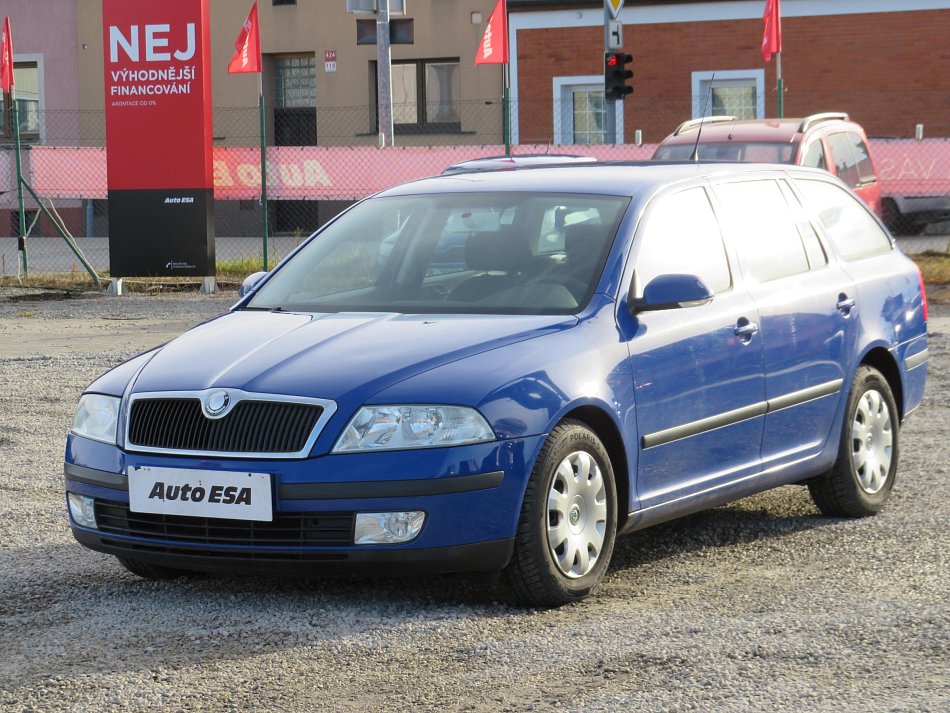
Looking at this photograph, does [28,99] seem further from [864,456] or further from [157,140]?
[864,456]

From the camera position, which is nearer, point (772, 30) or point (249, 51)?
point (249, 51)

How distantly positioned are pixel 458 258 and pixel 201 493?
5.32ft

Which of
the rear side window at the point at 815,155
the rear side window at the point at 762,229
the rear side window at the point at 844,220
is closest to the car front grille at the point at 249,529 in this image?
the rear side window at the point at 762,229

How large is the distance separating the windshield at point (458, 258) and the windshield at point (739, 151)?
338 inches

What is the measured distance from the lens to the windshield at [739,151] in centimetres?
1530

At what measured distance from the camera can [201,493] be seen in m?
5.30

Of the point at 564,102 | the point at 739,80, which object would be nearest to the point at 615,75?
the point at 739,80

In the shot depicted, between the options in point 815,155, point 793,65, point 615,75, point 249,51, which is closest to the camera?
point 815,155

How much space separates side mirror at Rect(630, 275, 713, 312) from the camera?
234 inches

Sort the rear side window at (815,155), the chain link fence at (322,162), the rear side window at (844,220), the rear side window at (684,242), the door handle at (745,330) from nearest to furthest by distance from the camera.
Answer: the rear side window at (684,242)
the door handle at (745,330)
the rear side window at (844,220)
the rear side window at (815,155)
the chain link fence at (322,162)

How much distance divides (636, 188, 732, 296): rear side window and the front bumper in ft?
4.03

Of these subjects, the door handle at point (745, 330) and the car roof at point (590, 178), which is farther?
the car roof at point (590, 178)

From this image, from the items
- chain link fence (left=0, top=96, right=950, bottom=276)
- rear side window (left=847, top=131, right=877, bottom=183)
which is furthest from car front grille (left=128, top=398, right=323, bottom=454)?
chain link fence (left=0, top=96, right=950, bottom=276)

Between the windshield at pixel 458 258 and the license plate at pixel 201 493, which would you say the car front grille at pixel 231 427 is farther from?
the windshield at pixel 458 258
